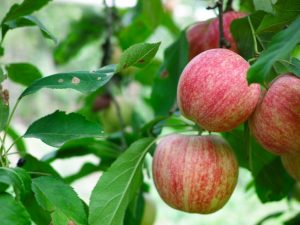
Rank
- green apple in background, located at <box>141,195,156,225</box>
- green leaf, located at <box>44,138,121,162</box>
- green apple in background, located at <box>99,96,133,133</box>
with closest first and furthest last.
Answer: green leaf, located at <box>44,138,121,162</box>
green apple in background, located at <box>141,195,156,225</box>
green apple in background, located at <box>99,96,133,133</box>

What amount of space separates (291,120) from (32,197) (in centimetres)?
39

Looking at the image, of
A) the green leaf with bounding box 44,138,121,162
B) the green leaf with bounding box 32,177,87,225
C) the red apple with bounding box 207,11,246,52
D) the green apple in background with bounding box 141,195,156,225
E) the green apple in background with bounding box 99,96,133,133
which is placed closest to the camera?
the green leaf with bounding box 32,177,87,225

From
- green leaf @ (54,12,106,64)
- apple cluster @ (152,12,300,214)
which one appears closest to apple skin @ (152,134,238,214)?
apple cluster @ (152,12,300,214)

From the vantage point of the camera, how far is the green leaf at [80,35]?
181 cm

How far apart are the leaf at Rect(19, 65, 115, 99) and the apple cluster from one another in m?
0.11

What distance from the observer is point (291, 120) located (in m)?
0.71

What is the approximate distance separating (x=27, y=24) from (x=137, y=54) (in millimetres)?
260

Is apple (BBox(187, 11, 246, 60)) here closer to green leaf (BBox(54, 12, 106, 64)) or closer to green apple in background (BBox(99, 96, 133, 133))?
green apple in background (BBox(99, 96, 133, 133))

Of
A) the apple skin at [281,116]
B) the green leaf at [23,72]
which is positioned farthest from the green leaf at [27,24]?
the apple skin at [281,116]

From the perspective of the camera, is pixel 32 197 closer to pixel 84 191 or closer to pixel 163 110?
pixel 163 110

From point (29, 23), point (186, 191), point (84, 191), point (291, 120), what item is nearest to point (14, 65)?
point (29, 23)

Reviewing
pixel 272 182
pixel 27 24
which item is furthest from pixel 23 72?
pixel 272 182

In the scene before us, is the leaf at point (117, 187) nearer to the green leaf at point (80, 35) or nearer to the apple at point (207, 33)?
the apple at point (207, 33)

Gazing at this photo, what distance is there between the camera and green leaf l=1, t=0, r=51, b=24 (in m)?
0.88
